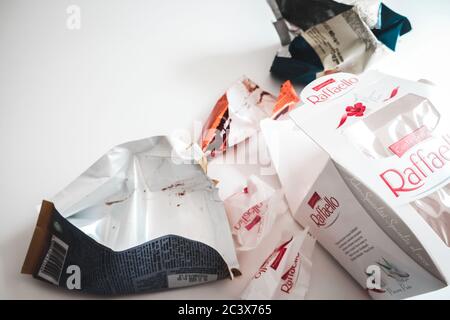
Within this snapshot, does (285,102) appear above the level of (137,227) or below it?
above

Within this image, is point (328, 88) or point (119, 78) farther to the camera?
point (119, 78)

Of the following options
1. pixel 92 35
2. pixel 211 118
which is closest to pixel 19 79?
pixel 92 35

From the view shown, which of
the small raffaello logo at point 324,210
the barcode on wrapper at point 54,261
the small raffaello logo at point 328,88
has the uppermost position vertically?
the small raffaello logo at point 328,88

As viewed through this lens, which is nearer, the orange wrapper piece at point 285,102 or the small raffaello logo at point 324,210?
the small raffaello logo at point 324,210

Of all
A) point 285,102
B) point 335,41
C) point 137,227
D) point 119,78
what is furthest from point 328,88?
point 119,78

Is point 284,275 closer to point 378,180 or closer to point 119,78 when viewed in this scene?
point 378,180

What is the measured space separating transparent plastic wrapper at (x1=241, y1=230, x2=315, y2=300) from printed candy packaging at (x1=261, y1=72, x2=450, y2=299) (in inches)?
2.0

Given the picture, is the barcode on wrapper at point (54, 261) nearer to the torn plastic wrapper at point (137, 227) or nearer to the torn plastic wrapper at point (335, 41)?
the torn plastic wrapper at point (137, 227)

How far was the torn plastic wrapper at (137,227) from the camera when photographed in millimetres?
475

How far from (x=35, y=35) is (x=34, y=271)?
2.07ft

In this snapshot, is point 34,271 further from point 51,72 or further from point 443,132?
point 443,132

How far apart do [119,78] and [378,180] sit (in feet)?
1.96

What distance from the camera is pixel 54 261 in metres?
0.48

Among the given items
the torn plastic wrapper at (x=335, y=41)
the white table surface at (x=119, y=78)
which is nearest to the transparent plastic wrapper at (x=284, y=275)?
the white table surface at (x=119, y=78)
